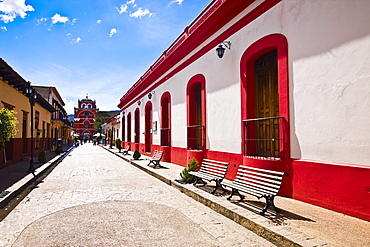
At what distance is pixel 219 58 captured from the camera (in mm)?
8180

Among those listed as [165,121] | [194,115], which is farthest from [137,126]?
[194,115]

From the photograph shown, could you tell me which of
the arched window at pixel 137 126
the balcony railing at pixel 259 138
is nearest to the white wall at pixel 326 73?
the balcony railing at pixel 259 138

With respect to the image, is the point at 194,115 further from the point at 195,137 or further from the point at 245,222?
the point at 245,222

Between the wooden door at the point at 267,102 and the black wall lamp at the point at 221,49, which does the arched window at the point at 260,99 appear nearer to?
the wooden door at the point at 267,102

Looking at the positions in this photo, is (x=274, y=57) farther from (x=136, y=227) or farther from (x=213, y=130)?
(x=136, y=227)

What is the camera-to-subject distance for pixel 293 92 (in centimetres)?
532

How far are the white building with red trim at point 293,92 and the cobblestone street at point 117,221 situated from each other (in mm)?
1748

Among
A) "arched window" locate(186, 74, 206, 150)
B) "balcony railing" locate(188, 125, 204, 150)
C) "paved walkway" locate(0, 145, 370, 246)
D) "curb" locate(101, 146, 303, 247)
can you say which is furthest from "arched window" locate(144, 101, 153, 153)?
"curb" locate(101, 146, 303, 247)

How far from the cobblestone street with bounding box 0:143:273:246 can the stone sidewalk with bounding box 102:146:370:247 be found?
0.16m

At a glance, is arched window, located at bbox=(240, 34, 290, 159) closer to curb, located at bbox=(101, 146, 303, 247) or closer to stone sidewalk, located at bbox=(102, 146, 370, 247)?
stone sidewalk, located at bbox=(102, 146, 370, 247)

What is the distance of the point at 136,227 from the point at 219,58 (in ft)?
18.8

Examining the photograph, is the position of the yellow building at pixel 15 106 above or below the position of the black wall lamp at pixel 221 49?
below

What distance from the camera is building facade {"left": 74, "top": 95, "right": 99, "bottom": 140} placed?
228 ft

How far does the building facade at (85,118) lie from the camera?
6944 centimetres
